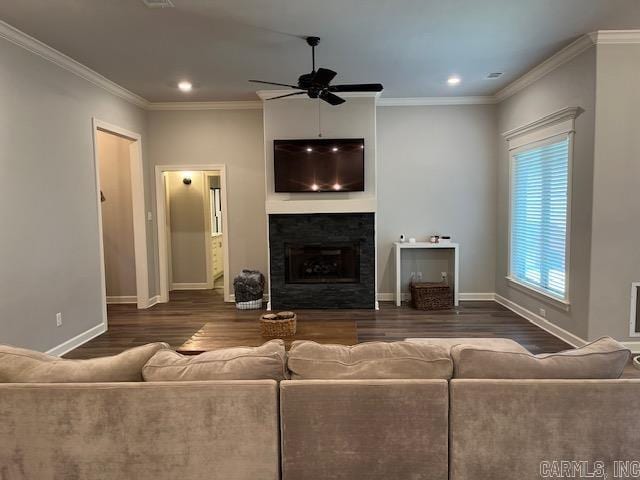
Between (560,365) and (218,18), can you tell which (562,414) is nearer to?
(560,365)

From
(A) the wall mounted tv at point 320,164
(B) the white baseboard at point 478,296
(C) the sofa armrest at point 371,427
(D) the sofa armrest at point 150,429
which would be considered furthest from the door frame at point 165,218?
(C) the sofa armrest at point 371,427

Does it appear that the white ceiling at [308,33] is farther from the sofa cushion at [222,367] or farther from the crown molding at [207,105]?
the sofa cushion at [222,367]

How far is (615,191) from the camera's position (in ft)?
12.5

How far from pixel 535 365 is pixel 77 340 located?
4469 mm

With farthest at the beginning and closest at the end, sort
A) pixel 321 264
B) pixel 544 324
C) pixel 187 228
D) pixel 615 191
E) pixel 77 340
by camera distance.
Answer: pixel 187 228 < pixel 321 264 < pixel 544 324 < pixel 77 340 < pixel 615 191

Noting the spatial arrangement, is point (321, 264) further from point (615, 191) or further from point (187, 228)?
point (615, 191)

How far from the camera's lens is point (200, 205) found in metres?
7.25

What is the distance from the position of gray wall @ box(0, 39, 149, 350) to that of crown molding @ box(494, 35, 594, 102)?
16.9ft

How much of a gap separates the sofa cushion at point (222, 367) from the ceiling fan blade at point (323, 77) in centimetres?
262

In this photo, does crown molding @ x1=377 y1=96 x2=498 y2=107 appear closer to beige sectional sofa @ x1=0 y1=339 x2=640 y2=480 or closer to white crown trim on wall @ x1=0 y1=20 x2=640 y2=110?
white crown trim on wall @ x1=0 y1=20 x2=640 y2=110

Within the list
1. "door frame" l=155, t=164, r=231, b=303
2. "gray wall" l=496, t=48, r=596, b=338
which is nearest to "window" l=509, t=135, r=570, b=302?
"gray wall" l=496, t=48, r=596, b=338

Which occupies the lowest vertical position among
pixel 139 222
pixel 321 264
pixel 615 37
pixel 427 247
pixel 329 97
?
pixel 321 264

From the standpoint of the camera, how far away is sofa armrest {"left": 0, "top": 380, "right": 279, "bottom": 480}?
1572mm

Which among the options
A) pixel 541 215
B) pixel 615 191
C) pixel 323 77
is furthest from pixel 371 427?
pixel 541 215
